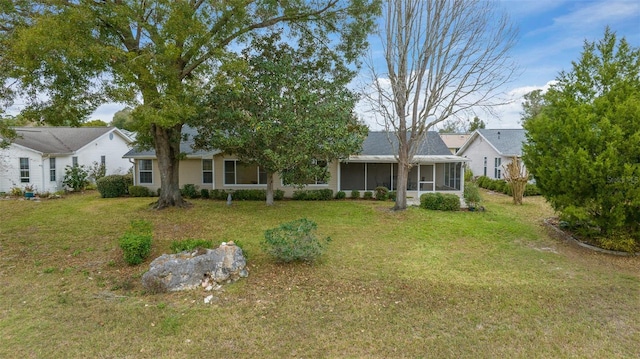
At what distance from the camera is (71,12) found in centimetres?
869

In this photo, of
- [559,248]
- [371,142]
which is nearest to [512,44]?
[559,248]

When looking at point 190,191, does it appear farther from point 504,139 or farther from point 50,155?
point 504,139

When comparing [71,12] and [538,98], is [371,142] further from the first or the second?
[538,98]

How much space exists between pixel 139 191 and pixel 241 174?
5.34 meters

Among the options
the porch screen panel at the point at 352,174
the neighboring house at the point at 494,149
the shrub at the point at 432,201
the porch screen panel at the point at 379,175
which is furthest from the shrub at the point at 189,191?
the neighboring house at the point at 494,149

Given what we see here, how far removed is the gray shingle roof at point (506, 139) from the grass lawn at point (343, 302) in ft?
49.5

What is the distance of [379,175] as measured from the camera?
18.2m

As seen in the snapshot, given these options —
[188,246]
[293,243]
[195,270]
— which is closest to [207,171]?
[188,246]

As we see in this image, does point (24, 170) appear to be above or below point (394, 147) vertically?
below

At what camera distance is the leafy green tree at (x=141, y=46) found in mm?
8531

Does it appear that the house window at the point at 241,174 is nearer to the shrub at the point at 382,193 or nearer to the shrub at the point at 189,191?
the shrub at the point at 189,191

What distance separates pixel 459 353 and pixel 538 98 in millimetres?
47857

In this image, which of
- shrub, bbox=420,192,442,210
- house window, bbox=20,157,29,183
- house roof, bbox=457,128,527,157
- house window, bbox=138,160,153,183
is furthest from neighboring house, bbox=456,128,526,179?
house window, bbox=20,157,29,183

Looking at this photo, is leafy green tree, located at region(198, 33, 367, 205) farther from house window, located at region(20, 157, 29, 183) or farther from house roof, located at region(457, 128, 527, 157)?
house roof, located at region(457, 128, 527, 157)
